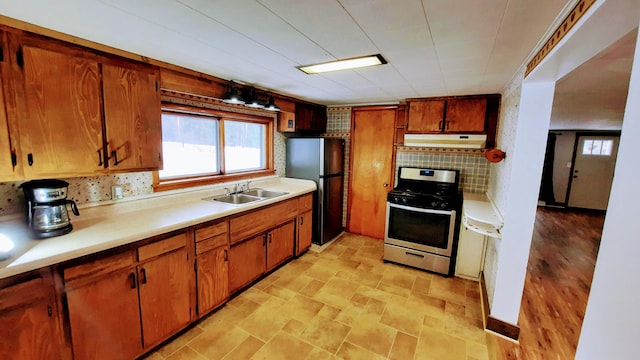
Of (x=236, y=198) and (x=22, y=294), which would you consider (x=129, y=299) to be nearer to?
(x=22, y=294)

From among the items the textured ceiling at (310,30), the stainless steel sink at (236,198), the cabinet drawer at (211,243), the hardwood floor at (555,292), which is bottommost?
the hardwood floor at (555,292)

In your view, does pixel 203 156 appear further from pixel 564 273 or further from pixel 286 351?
pixel 564 273

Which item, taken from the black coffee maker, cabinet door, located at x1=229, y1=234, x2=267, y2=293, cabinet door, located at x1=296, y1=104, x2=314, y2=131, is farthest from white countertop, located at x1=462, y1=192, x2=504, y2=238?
the black coffee maker

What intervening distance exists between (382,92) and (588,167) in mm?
6970

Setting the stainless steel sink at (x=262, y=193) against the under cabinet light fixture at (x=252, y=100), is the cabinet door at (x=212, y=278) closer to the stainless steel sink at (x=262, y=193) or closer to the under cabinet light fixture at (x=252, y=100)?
the stainless steel sink at (x=262, y=193)

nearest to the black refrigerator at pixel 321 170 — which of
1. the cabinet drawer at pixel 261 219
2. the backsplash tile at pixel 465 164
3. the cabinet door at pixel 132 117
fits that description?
the cabinet drawer at pixel 261 219

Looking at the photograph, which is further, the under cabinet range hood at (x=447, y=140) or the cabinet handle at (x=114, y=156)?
the under cabinet range hood at (x=447, y=140)

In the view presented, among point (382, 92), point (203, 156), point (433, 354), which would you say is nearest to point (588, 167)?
point (382, 92)

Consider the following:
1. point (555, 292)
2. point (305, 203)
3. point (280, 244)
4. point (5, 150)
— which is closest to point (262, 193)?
point (305, 203)

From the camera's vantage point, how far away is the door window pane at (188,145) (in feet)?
8.41

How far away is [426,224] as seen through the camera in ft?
10.4

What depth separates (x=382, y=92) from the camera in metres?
3.16

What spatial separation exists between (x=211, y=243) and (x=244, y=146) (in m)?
1.60

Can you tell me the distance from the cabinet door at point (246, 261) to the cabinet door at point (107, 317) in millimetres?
821
